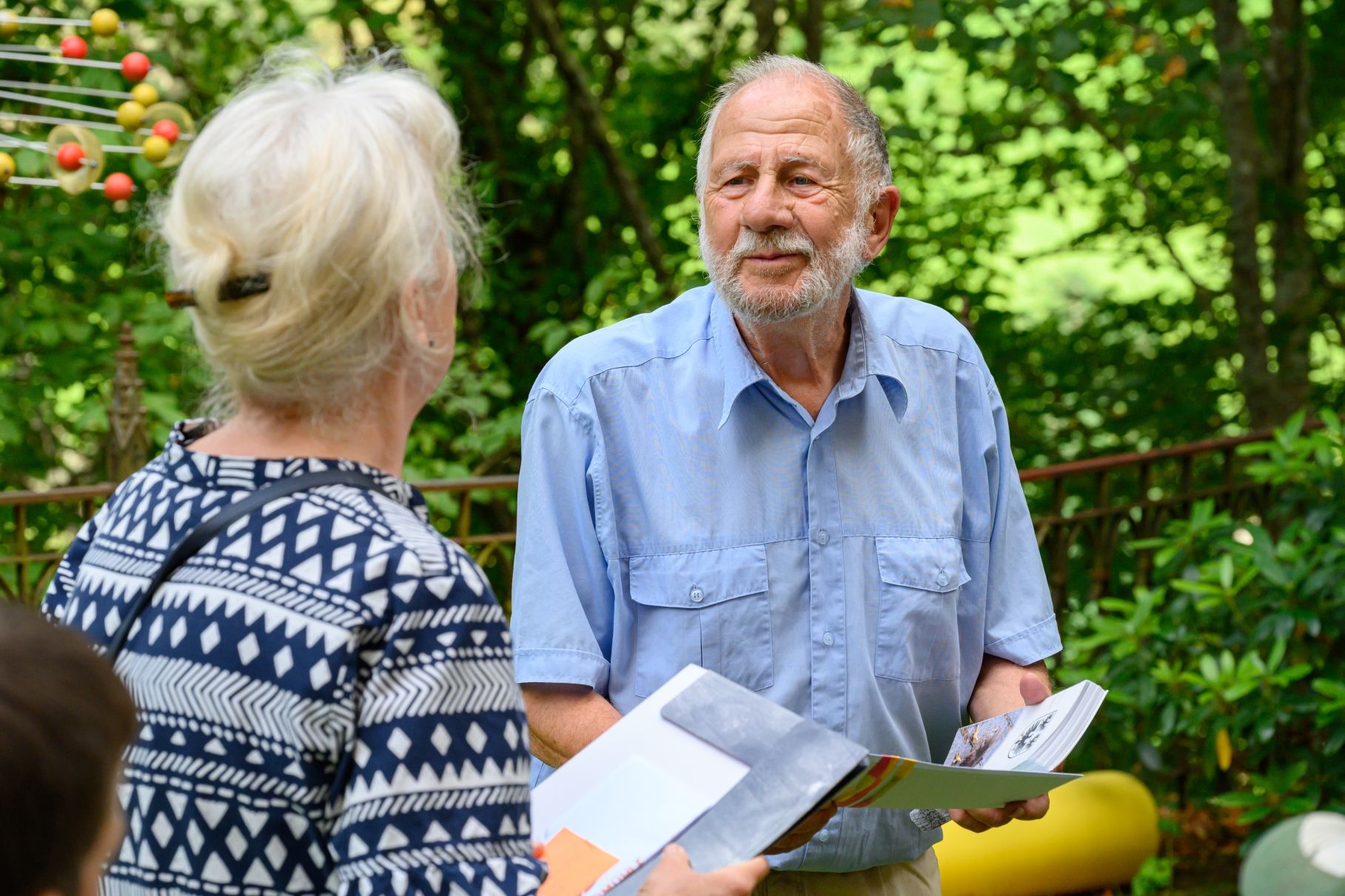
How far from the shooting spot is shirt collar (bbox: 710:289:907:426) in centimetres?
197

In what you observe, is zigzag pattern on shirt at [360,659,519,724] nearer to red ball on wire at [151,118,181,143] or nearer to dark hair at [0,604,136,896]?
dark hair at [0,604,136,896]

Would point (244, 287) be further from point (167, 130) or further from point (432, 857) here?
point (167, 130)

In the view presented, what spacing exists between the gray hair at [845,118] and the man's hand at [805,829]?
99cm

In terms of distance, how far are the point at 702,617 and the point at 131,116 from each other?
1324 mm

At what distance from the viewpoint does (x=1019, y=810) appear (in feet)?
6.33

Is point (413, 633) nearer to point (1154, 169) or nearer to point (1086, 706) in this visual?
point (1086, 706)

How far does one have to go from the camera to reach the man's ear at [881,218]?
2.20 meters

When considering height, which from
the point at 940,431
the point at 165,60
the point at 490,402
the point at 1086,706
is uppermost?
the point at 165,60

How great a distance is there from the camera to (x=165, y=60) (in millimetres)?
5816

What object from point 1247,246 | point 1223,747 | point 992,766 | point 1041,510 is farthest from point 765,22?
point 992,766

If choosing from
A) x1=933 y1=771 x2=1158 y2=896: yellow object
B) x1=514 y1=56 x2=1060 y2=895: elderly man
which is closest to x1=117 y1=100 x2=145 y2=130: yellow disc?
x1=514 y1=56 x2=1060 y2=895: elderly man

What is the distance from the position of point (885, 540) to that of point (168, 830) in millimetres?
1151

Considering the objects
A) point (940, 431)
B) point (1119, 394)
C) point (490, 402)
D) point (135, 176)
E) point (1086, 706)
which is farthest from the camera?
point (490, 402)

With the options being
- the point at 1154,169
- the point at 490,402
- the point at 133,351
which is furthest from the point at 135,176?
the point at 1154,169
